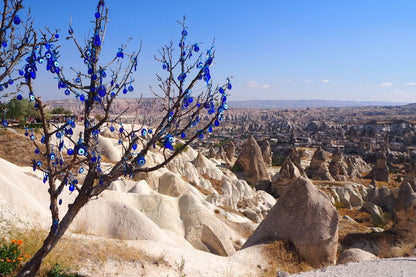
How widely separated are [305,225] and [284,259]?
53.0 inches

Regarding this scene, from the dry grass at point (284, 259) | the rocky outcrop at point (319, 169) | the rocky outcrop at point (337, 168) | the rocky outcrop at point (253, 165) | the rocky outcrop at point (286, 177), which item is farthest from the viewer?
the rocky outcrop at point (337, 168)

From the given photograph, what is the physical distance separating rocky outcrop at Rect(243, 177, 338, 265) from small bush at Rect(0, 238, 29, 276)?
665 cm

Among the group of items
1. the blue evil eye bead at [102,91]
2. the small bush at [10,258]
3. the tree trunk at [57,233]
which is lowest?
the small bush at [10,258]

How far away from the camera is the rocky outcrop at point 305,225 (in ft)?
31.4

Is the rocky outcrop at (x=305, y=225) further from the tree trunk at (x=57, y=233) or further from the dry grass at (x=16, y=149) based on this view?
the dry grass at (x=16, y=149)

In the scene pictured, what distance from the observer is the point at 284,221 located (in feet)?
33.1

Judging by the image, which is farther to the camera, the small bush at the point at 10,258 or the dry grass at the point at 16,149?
the dry grass at the point at 16,149

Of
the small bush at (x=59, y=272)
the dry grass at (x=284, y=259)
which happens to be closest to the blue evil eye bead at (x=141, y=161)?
the small bush at (x=59, y=272)

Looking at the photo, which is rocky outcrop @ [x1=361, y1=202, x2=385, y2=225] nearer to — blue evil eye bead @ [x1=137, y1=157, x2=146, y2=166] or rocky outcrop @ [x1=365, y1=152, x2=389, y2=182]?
rocky outcrop @ [x1=365, y1=152, x2=389, y2=182]

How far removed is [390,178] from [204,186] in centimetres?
2963

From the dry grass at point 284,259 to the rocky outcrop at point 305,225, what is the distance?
244 millimetres

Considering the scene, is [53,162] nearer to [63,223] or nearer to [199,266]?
[63,223]

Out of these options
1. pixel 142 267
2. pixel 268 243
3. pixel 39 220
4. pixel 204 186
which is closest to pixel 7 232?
pixel 39 220

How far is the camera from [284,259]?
909cm
